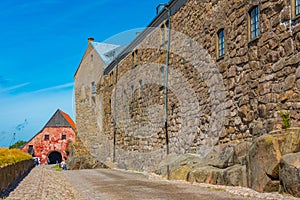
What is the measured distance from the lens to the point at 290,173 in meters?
6.11

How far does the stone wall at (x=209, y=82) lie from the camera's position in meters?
8.02

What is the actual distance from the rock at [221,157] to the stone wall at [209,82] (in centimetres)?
34

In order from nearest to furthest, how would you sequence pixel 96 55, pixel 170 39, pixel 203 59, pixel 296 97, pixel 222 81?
pixel 296 97 < pixel 222 81 < pixel 203 59 < pixel 170 39 < pixel 96 55

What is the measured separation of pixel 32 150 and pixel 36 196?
36949mm

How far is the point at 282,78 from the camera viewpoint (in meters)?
7.90

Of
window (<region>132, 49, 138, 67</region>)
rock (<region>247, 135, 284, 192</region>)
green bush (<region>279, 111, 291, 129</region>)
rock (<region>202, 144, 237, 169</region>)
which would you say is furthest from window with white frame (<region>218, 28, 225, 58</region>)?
window (<region>132, 49, 138, 67</region>)

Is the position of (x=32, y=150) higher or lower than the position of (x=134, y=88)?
lower

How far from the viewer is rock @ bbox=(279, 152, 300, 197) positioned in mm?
5970

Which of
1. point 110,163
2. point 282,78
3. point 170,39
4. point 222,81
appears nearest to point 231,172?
point 282,78

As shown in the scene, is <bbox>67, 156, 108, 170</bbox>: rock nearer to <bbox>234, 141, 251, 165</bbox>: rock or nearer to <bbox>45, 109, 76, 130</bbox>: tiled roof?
<bbox>234, 141, 251, 165</bbox>: rock

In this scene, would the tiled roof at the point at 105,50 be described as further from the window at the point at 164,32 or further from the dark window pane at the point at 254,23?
the dark window pane at the point at 254,23

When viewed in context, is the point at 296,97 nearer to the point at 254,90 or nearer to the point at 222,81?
the point at 254,90

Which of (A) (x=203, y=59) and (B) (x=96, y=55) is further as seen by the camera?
(B) (x=96, y=55)

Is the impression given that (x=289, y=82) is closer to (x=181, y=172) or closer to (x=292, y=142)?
(x=292, y=142)
